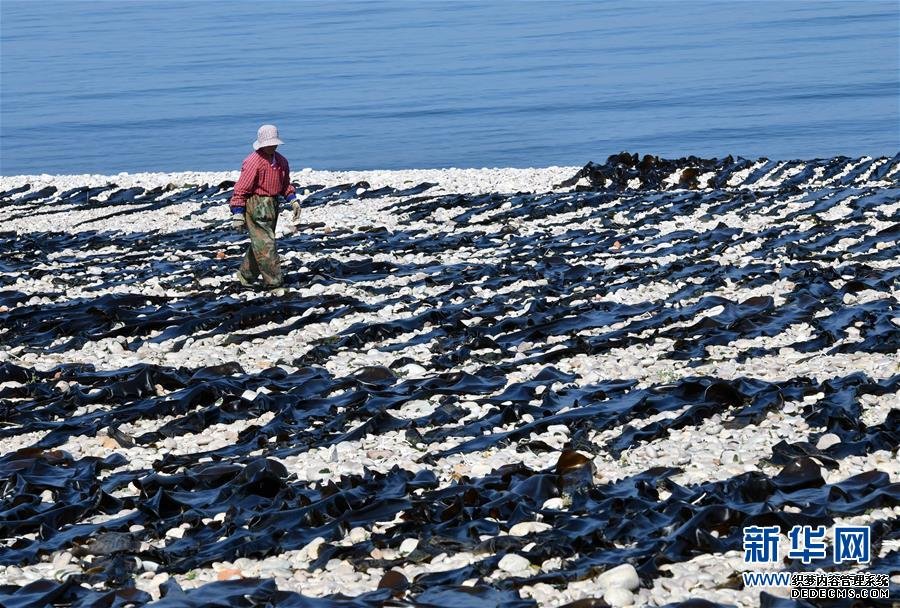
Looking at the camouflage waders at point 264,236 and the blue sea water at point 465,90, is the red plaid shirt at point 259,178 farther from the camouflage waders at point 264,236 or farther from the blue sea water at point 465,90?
the blue sea water at point 465,90

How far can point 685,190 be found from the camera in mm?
20484

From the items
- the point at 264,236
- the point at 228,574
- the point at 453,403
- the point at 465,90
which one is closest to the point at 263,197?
the point at 264,236

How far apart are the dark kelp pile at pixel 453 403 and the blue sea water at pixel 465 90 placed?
19333 mm

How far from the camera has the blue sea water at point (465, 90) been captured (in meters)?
38.2

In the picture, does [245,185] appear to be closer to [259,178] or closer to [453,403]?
[259,178]

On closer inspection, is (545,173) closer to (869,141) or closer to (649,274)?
(649,274)

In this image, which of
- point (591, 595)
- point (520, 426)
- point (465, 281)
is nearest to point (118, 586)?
point (591, 595)

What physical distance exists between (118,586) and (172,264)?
33.0 ft

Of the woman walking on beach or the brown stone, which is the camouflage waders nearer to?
the woman walking on beach

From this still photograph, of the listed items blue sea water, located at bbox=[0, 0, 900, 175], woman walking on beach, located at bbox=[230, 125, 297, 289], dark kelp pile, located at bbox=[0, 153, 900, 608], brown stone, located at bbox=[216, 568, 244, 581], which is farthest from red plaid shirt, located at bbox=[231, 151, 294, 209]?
blue sea water, located at bbox=[0, 0, 900, 175]

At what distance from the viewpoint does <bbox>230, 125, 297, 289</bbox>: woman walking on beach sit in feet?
42.3

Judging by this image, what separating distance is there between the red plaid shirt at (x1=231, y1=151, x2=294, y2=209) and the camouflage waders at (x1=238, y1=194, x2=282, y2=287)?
9cm

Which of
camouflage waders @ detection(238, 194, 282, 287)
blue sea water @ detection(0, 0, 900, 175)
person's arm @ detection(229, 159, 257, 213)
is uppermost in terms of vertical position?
blue sea water @ detection(0, 0, 900, 175)

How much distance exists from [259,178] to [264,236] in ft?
2.13
